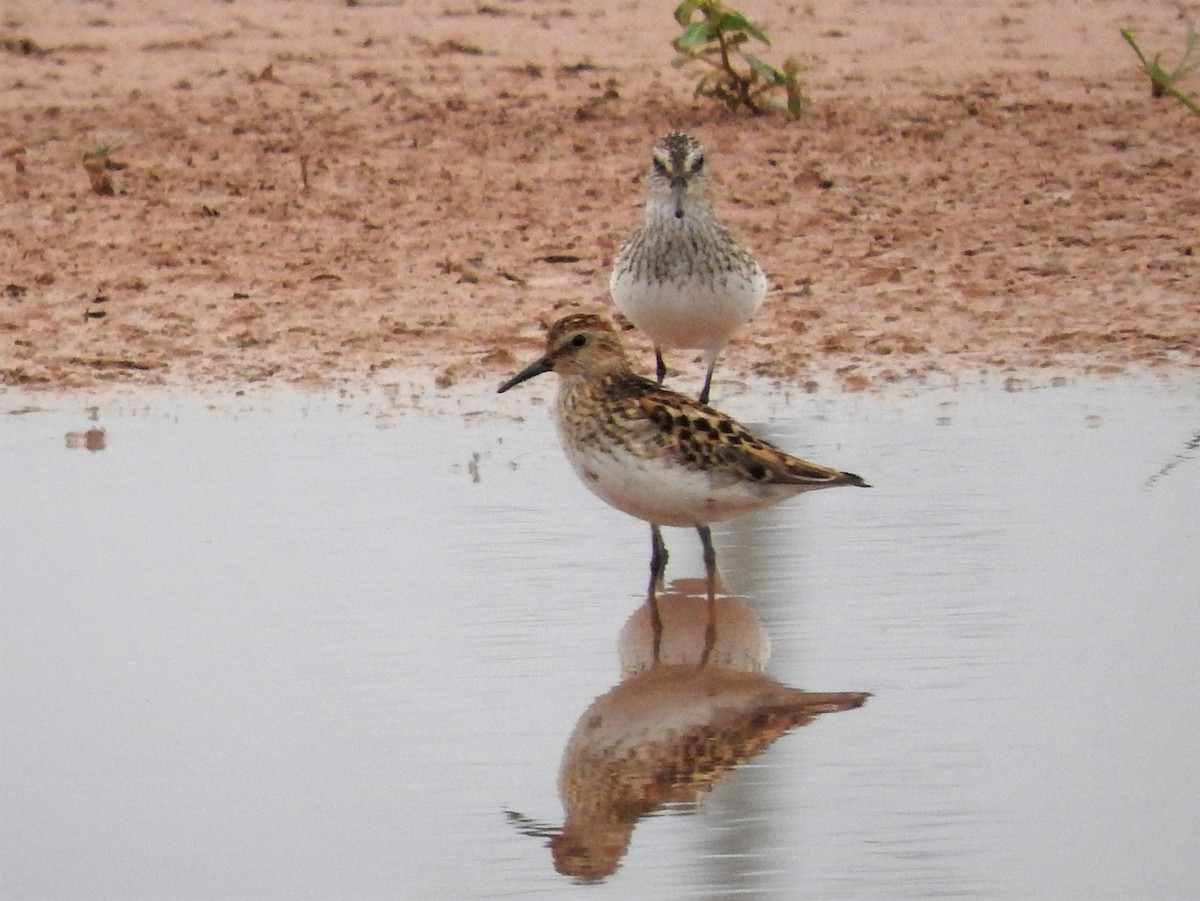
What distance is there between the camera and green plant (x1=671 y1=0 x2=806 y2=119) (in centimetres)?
1350

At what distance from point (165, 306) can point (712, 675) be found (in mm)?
5318

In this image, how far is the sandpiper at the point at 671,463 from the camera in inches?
281

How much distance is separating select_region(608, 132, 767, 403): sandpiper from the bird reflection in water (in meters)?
2.37

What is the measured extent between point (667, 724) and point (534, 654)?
588mm

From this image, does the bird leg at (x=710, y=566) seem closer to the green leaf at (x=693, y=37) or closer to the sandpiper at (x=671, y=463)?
the sandpiper at (x=671, y=463)

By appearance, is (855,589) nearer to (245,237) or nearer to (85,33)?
(245,237)

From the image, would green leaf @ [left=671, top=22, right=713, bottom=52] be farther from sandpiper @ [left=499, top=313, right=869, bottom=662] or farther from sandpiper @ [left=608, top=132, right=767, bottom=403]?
sandpiper @ [left=499, top=313, right=869, bottom=662]

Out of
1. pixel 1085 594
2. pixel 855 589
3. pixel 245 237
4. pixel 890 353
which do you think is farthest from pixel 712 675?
pixel 245 237

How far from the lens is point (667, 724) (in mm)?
6273

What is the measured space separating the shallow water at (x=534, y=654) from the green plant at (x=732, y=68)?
424 centimetres

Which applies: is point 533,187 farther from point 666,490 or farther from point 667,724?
point 667,724

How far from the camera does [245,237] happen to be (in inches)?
488

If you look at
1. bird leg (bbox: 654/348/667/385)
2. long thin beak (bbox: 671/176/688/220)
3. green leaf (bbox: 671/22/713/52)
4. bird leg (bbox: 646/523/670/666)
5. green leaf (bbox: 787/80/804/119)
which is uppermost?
green leaf (bbox: 671/22/713/52)

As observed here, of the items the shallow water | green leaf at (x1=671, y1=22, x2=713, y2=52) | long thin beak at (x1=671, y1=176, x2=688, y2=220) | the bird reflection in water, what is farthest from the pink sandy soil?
the bird reflection in water
